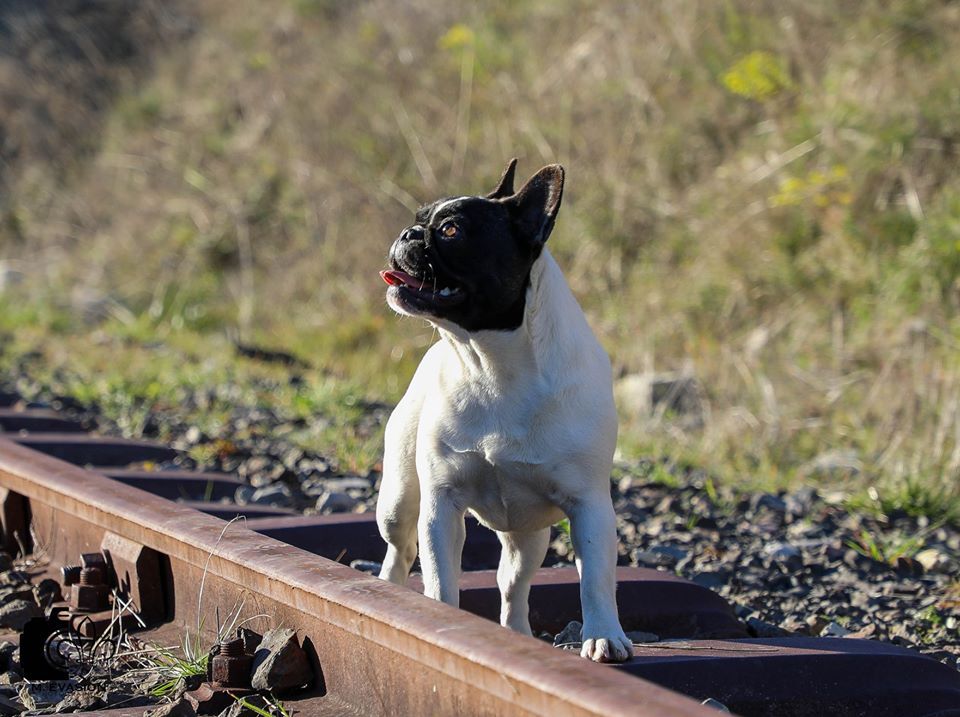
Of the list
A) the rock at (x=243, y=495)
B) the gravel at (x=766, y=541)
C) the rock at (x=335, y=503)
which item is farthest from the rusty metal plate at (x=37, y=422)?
the rock at (x=335, y=503)

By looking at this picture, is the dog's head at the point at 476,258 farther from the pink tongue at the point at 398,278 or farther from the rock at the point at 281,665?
the rock at the point at 281,665

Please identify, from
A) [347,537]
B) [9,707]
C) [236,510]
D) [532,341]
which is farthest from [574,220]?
[9,707]

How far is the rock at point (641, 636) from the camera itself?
321 centimetres

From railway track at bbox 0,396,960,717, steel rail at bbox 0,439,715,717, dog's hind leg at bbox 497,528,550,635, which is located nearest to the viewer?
steel rail at bbox 0,439,715,717

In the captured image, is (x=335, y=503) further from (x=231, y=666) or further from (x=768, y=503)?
(x=231, y=666)

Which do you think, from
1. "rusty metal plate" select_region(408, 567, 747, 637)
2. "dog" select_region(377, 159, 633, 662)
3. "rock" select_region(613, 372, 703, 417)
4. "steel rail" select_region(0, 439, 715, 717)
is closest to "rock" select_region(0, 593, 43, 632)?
"steel rail" select_region(0, 439, 715, 717)

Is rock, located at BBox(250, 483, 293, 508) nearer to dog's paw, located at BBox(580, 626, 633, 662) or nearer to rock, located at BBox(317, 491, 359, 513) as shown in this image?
rock, located at BBox(317, 491, 359, 513)

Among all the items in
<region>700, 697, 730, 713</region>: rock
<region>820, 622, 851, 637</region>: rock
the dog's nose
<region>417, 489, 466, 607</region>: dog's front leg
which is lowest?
<region>820, 622, 851, 637</region>: rock

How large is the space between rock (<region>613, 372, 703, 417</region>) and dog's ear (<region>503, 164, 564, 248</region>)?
468 centimetres

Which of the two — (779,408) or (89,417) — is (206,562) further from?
(779,408)

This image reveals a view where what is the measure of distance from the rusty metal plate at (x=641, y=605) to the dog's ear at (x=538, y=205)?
0.97 m

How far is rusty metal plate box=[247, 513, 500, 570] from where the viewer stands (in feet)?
12.2

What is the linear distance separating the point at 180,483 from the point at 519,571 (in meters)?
2.01

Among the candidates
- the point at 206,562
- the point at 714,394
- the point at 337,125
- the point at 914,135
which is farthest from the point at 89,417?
the point at 337,125
